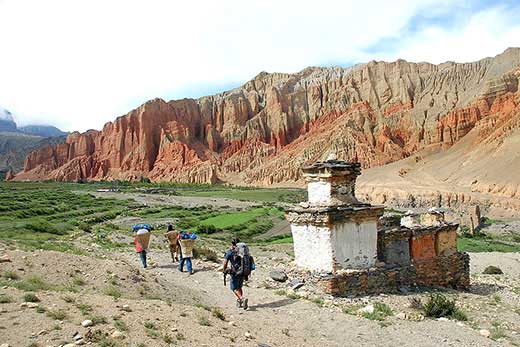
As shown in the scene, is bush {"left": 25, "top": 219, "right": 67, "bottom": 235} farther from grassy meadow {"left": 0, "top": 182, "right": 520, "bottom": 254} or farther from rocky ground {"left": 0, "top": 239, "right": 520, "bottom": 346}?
rocky ground {"left": 0, "top": 239, "right": 520, "bottom": 346}

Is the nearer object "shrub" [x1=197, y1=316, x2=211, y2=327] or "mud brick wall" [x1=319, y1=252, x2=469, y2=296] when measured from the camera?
"shrub" [x1=197, y1=316, x2=211, y2=327]

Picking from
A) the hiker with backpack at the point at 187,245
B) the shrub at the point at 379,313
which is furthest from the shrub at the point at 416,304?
the hiker with backpack at the point at 187,245

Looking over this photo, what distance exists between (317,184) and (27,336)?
9133 mm

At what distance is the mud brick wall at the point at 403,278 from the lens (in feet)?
43.0

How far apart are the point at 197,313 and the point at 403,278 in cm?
739

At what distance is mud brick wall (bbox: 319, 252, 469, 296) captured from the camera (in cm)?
1310

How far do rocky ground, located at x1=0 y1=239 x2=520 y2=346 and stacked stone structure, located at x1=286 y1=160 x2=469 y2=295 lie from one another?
642 millimetres

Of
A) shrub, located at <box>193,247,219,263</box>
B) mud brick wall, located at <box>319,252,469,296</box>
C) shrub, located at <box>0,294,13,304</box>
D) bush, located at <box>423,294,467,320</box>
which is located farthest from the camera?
shrub, located at <box>193,247,219,263</box>

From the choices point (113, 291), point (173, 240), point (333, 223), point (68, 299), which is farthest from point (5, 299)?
point (173, 240)

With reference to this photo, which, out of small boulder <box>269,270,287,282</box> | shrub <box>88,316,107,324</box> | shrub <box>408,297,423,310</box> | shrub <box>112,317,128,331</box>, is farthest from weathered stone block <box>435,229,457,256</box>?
shrub <box>88,316,107,324</box>

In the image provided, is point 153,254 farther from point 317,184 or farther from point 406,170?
point 406,170

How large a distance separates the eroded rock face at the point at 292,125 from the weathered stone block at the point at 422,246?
77641 millimetres

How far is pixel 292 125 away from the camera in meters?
134

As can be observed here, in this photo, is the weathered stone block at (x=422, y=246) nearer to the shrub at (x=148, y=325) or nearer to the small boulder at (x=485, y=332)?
the small boulder at (x=485, y=332)
